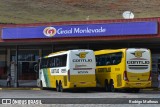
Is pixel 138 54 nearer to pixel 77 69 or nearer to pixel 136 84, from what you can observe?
pixel 136 84

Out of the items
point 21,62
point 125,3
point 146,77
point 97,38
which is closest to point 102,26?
point 97,38

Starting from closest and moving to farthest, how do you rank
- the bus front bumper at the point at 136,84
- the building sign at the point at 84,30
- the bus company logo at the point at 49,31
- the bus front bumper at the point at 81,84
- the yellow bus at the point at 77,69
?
the bus front bumper at the point at 136,84 < the bus front bumper at the point at 81,84 < the yellow bus at the point at 77,69 < the building sign at the point at 84,30 < the bus company logo at the point at 49,31

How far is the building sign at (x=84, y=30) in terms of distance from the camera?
113ft

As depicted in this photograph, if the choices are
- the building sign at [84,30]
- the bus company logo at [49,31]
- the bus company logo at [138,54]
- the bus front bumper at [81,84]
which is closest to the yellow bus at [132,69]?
the bus company logo at [138,54]

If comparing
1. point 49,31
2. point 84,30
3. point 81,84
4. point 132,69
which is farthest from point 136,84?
point 49,31

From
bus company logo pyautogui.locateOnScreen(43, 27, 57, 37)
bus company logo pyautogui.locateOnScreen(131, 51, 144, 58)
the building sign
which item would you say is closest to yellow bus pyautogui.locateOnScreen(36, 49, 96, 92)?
bus company logo pyautogui.locateOnScreen(131, 51, 144, 58)

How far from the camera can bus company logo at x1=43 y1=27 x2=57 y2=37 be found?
37.6m

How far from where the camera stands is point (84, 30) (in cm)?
3669

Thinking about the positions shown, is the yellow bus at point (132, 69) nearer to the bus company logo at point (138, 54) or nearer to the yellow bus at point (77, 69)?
the bus company logo at point (138, 54)

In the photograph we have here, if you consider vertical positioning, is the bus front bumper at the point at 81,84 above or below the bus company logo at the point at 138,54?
below

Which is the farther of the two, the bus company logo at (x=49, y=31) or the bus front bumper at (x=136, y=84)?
the bus company logo at (x=49, y=31)

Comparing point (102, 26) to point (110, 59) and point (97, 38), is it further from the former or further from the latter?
point (110, 59)

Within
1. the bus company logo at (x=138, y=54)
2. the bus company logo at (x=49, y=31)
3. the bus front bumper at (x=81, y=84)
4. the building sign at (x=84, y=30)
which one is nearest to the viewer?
the bus company logo at (x=138, y=54)

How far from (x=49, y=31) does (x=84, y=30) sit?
304 centimetres
